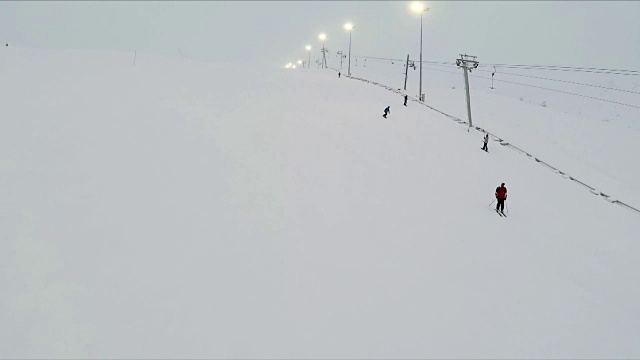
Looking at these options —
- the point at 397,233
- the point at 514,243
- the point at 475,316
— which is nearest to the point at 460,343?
the point at 475,316

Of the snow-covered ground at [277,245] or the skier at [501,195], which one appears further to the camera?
the skier at [501,195]

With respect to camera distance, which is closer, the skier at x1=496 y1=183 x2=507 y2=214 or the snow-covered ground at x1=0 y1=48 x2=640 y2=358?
→ the snow-covered ground at x1=0 y1=48 x2=640 y2=358

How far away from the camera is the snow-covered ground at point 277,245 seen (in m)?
7.42

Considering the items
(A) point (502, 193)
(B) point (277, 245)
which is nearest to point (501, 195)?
(A) point (502, 193)

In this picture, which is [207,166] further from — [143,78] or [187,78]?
[187,78]

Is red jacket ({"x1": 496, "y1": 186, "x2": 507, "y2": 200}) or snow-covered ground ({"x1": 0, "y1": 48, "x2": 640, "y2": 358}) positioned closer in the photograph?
snow-covered ground ({"x1": 0, "y1": 48, "x2": 640, "y2": 358})

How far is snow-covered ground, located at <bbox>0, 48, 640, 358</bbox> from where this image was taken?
24.3 feet

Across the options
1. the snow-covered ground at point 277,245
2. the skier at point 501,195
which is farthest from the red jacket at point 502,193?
the snow-covered ground at point 277,245

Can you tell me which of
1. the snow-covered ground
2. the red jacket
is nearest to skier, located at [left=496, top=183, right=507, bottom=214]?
the red jacket

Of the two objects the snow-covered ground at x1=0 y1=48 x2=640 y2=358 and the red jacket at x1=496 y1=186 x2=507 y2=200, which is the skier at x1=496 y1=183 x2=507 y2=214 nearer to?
the red jacket at x1=496 y1=186 x2=507 y2=200

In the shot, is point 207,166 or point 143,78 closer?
point 207,166

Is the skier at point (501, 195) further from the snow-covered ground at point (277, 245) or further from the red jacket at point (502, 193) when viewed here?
the snow-covered ground at point (277, 245)

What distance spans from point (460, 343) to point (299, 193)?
22.3ft

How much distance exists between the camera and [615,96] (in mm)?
87375
